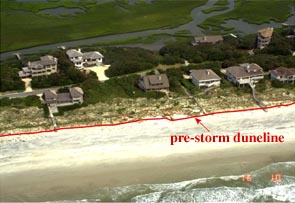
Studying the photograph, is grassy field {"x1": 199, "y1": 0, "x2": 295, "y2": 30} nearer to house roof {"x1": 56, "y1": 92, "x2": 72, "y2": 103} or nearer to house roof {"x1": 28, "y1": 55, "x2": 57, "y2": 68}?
house roof {"x1": 28, "y1": 55, "x2": 57, "y2": 68}

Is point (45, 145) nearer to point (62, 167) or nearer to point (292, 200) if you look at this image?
point (62, 167)

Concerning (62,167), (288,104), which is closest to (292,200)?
(288,104)

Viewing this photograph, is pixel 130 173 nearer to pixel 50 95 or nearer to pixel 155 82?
pixel 50 95

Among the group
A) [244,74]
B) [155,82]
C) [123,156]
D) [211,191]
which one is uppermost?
[244,74]

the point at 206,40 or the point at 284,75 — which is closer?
the point at 284,75

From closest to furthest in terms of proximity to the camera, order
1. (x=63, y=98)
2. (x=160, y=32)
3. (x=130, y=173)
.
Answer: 1. (x=130, y=173)
2. (x=63, y=98)
3. (x=160, y=32)

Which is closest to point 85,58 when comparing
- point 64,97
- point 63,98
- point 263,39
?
point 64,97
